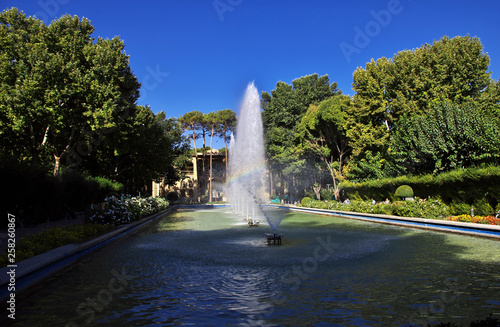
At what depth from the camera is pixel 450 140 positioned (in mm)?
19891

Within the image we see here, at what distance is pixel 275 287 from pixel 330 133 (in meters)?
32.6

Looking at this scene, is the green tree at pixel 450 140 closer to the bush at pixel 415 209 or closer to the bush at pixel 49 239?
the bush at pixel 415 209

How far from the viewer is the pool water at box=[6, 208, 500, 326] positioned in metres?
4.75

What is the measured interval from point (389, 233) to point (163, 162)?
2379cm

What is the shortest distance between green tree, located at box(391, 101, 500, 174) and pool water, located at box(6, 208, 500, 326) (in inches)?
354

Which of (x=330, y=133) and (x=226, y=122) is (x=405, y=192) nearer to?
(x=330, y=133)

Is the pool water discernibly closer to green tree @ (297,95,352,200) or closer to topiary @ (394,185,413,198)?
topiary @ (394,185,413,198)

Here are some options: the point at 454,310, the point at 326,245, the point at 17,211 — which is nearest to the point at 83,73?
the point at 17,211

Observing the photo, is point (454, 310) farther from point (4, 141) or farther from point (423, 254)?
point (4, 141)

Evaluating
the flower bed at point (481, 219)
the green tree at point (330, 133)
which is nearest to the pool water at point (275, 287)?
the flower bed at point (481, 219)

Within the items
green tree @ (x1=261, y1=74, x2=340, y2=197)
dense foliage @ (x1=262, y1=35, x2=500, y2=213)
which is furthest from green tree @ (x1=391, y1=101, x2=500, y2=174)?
green tree @ (x1=261, y1=74, x2=340, y2=197)

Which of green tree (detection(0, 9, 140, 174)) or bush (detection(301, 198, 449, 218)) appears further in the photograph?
green tree (detection(0, 9, 140, 174))

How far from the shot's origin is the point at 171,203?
46.0 m

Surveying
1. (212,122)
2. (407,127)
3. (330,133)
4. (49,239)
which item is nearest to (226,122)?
(212,122)
